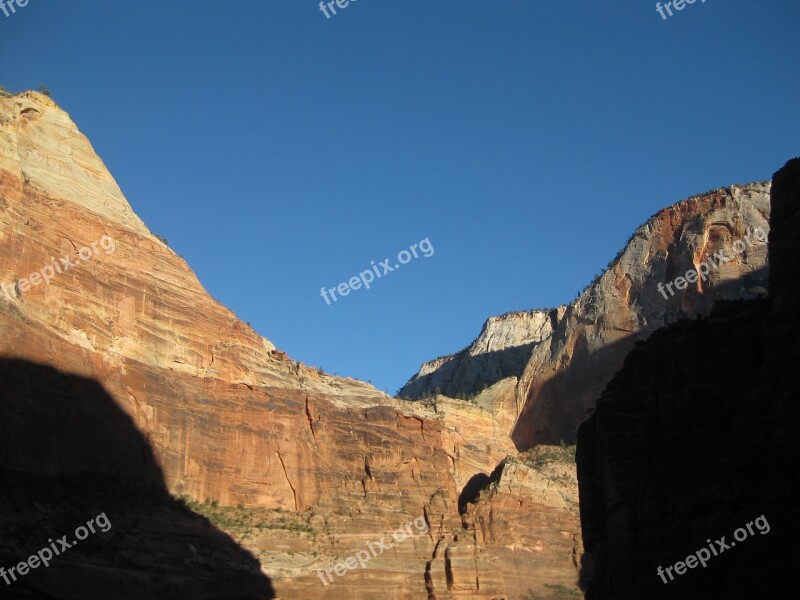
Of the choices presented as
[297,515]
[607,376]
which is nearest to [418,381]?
[607,376]

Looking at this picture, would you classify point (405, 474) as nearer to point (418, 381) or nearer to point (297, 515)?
point (297, 515)

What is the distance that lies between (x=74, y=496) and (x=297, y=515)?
16545 millimetres

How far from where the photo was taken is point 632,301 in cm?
9631

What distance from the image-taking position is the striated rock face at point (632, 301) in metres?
89.6
